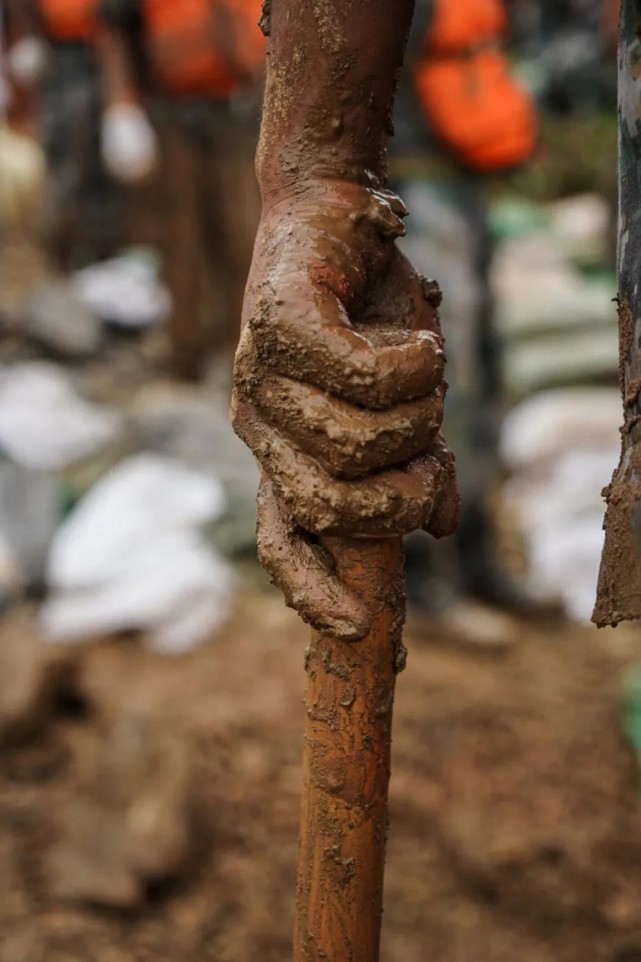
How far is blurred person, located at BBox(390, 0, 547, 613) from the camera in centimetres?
304

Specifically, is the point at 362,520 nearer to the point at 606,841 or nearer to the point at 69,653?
the point at 606,841

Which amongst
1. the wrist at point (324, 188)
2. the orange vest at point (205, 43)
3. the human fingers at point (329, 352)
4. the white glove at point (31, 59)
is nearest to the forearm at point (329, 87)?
the wrist at point (324, 188)

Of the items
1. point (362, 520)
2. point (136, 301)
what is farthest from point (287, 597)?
point (136, 301)

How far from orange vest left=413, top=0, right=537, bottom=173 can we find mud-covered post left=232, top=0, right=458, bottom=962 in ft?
6.43

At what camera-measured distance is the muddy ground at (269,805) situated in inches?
84.5

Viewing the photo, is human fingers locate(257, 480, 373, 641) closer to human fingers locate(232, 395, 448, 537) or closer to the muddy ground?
human fingers locate(232, 395, 448, 537)

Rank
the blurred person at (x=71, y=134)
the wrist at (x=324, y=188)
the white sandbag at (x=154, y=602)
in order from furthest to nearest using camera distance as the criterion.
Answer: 1. the blurred person at (x=71, y=134)
2. the white sandbag at (x=154, y=602)
3. the wrist at (x=324, y=188)

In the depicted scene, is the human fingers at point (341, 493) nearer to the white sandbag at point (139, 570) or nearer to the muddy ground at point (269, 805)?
the muddy ground at point (269, 805)

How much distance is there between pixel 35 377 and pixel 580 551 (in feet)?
7.59

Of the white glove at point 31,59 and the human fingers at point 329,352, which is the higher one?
the white glove at point 31,59

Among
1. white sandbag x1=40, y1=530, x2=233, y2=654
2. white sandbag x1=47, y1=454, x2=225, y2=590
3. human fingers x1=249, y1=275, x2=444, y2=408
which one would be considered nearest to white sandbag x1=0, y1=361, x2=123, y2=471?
white sandbag x1=47, y1=454, x2=225, y2=590

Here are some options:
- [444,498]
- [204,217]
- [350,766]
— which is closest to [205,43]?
[204,217]

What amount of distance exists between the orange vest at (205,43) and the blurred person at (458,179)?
52.4 inches

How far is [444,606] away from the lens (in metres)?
3.34
